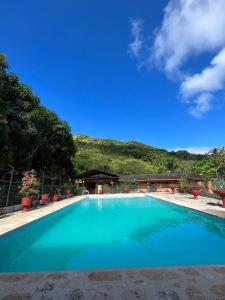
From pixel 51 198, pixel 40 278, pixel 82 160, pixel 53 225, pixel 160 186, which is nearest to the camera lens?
pixel 40 278

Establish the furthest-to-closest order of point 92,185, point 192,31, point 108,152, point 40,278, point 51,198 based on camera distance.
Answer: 1. point 108,152
2. point 92,185
3. point 51,198
4. point 192,31
5. point 40,278

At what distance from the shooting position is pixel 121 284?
3.18 m

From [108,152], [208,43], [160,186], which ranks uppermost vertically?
[108,152]

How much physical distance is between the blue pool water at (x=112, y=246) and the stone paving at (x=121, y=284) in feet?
4.70

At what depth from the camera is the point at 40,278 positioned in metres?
3.50

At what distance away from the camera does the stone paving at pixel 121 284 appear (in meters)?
2.85

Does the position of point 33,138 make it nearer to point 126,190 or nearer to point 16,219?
point 16,219

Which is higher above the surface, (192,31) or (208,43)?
(208,43)

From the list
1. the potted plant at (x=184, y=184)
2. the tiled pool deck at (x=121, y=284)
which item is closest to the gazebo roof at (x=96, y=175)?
the potted plant at (x=184, y=184)

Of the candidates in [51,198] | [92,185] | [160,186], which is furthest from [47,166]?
[160,186]

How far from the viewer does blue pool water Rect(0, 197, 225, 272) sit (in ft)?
16.9

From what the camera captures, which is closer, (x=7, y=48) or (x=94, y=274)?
(x=94, y=274)

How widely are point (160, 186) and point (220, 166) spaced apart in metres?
22.5

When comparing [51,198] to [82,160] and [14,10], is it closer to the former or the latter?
[14,10]
